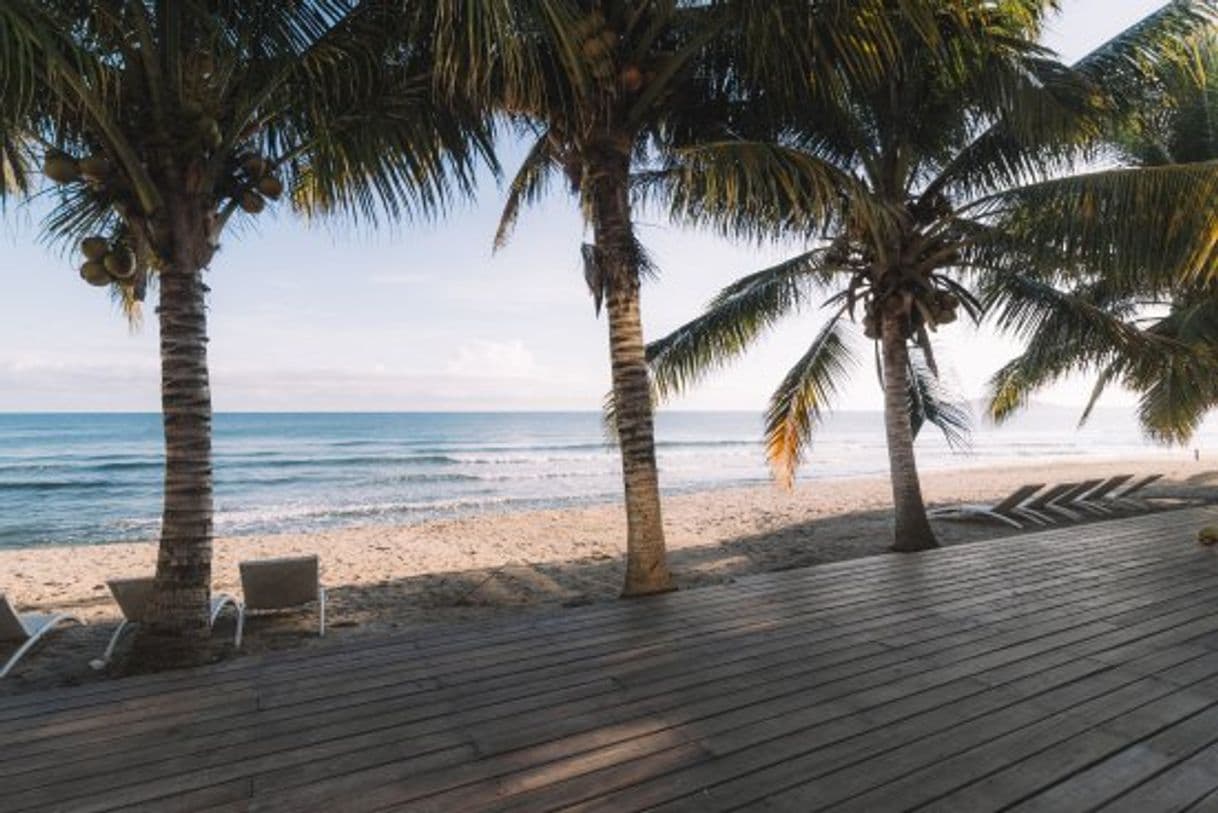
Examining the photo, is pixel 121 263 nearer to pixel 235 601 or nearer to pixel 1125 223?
pixel 235 601

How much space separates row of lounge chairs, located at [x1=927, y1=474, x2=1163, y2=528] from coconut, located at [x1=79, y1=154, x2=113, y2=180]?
11693 mm

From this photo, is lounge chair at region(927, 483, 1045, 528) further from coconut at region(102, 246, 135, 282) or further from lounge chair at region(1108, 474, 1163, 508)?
coconut at region(102, 246, 135, 282)

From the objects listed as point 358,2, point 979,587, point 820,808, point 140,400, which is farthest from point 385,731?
point 140,400

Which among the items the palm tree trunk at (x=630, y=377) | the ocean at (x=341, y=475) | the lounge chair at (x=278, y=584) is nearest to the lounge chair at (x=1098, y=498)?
the ocean at (x=341, y=475)

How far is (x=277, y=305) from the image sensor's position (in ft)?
201

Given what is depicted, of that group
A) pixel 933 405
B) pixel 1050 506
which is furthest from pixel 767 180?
pixel 1050 506

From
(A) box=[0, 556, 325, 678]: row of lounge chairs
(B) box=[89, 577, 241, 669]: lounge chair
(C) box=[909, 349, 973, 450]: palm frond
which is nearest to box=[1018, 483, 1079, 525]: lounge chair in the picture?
(C) box=[909, 349, 973, 450]: palm frond

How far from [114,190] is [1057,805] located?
222 inches

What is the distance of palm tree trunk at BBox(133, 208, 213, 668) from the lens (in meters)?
4.16

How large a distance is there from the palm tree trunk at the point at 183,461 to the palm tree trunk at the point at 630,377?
2953 mm

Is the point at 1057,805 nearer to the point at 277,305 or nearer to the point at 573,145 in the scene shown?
the point at 573,145

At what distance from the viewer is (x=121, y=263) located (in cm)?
432

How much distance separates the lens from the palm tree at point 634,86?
4.81 metres

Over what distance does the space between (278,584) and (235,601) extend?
47 centimetres
